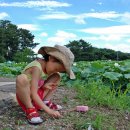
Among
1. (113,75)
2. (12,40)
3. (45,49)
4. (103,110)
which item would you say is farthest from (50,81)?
(12,40)

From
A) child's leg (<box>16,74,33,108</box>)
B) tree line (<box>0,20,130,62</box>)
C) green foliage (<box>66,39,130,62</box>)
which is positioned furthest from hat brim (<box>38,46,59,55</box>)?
green foliage (<box>66,39,130,62</box>)

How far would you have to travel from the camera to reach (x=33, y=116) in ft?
11.5

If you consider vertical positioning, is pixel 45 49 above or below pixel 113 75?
above

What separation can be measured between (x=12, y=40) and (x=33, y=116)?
33.7m

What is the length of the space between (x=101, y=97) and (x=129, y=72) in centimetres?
263

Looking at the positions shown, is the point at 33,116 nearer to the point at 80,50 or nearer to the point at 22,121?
the point at 22,121

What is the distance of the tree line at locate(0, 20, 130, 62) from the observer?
114 feet

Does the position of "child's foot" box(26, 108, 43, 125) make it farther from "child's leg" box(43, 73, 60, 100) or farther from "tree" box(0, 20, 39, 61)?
"tree" box(0, 20, 39, 61)

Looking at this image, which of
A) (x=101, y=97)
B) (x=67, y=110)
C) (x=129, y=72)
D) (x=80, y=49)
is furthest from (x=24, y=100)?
(x=80, y=49)

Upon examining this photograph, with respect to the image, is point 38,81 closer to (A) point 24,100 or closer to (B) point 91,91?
(A) point 24,100

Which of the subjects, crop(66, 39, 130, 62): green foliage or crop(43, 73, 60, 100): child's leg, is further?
crop(66, 39, 130, 62): green foliage

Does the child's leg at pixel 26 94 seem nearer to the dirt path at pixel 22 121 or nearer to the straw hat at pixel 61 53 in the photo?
the dirt path at pixel 22 121

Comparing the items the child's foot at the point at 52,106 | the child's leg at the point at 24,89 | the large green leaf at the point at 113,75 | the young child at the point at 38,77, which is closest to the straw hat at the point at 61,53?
the young child at the point at 38,77

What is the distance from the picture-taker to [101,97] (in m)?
4.42
